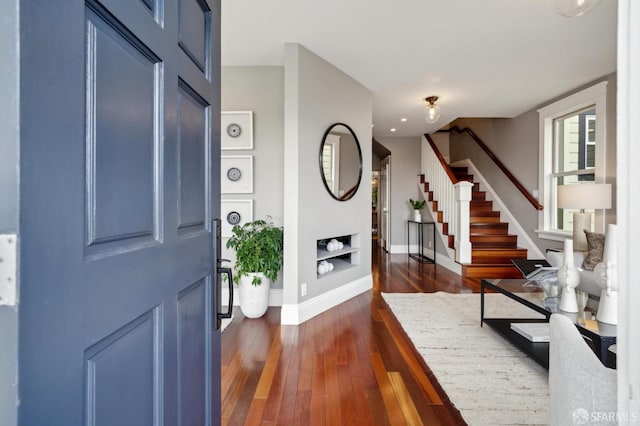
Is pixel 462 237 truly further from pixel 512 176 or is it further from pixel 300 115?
pixel 300 115

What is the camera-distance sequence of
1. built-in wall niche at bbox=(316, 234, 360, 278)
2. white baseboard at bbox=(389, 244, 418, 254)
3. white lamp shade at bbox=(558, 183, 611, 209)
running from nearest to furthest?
A: white lamp shade at bbox=(558, 183, 611, 209) → built-in wall niche at bbox=(316, 234, 360, 278) → white baseboard at bbox=(389, 244, 418, 254)

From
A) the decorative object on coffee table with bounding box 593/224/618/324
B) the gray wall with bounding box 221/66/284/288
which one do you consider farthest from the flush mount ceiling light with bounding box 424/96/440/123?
the decorative object on coffee table with bounding box 593/224/618/324

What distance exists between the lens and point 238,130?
338cm

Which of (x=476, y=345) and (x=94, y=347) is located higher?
(x=94, y=347)

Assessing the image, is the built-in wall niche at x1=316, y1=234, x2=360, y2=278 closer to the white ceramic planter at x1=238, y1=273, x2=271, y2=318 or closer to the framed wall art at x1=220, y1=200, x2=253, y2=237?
the white ceramic planter at x1=238, y1=273, x2=271, y2=318

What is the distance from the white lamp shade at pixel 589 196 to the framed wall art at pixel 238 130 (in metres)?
3.48

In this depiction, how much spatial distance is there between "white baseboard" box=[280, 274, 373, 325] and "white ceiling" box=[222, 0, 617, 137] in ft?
7.94

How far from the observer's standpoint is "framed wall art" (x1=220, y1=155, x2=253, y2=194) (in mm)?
3385

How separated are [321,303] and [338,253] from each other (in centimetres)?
→ 64

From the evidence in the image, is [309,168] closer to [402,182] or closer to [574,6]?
[574,6]

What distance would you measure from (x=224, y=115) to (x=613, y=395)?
3.43m

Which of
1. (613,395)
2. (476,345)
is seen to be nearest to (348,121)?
(476,345)

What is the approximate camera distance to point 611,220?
12.1 feet

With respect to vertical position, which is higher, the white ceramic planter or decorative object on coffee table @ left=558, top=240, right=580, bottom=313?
decorative object on coffee table @ left=558, top=240, right=580, bottom=313
